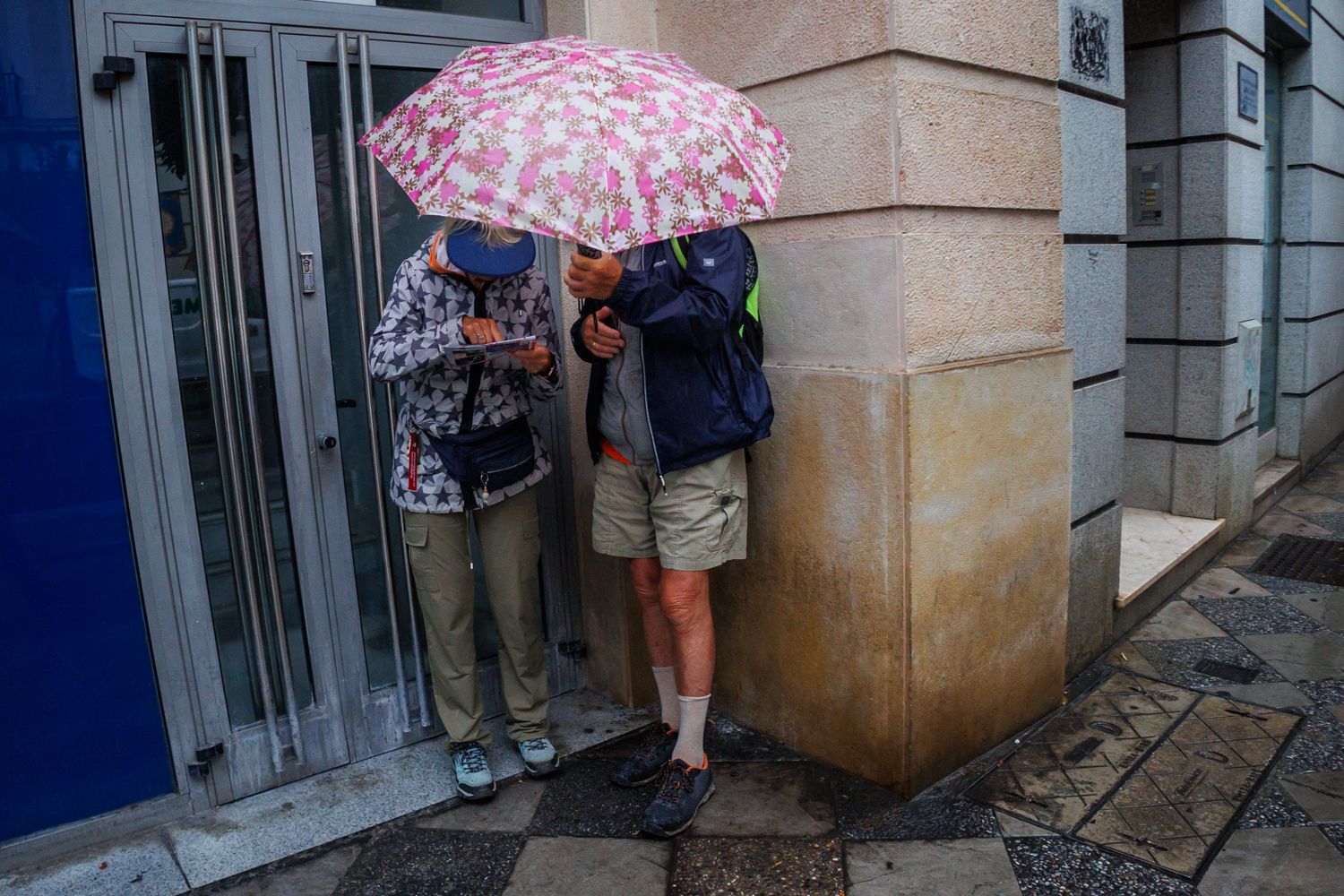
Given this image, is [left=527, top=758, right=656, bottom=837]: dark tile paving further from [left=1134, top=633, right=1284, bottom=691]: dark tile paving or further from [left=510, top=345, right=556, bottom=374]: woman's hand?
[left=1134, top=633, right=1284, bottom=691]: dark tile paving

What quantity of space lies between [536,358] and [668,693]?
1.27 meters

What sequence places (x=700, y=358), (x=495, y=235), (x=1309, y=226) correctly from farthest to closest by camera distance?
1. (x=1309, y=226)
2. (x=700, y=358)
3. (x=495, y=235)

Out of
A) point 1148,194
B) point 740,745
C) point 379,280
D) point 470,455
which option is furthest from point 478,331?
point 1148,194

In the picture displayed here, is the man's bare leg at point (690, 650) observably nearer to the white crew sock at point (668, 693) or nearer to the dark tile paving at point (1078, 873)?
the white crew sock at point (668, 693)

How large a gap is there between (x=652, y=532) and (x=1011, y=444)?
1.32m

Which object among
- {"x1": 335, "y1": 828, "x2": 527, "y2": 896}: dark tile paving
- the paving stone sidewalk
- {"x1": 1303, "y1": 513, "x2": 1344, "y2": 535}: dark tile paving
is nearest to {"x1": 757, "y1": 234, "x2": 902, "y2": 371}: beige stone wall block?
the paving stone sidewalk

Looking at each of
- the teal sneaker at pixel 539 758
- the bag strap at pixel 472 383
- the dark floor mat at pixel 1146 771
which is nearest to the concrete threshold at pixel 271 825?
the teal sneaker at pixel 539 758

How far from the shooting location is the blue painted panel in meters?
2.95

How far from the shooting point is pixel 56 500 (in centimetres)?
307

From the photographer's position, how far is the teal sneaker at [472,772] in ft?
11.2

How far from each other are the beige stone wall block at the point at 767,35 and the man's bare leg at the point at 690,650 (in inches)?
68.0

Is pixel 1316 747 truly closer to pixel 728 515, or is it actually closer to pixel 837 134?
pixel 728 515

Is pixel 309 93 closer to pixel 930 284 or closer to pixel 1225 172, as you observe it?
pixel 930 284

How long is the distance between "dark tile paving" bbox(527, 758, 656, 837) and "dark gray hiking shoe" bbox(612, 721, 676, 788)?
30 mm
